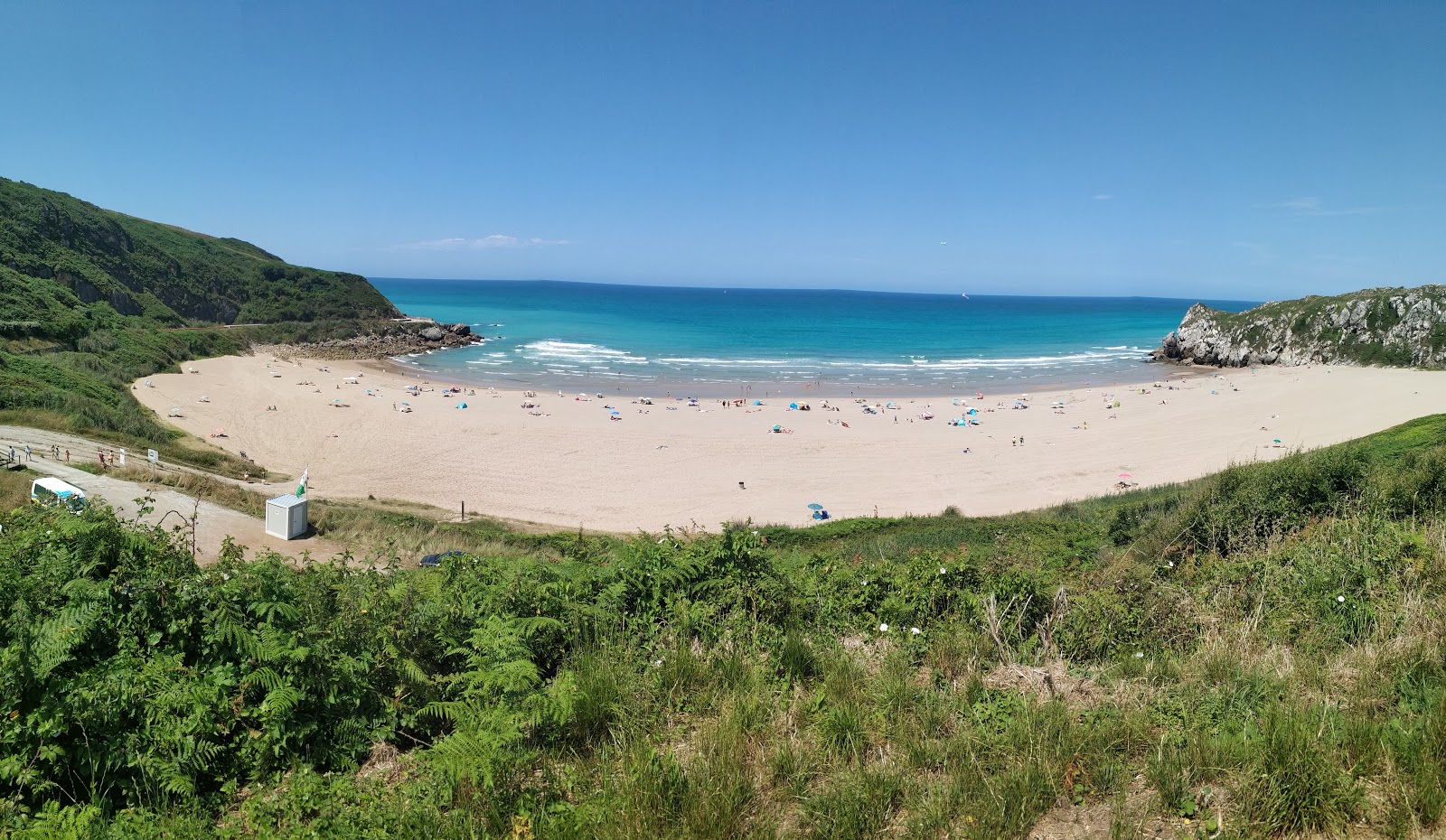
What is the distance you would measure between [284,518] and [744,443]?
2094 centimetres

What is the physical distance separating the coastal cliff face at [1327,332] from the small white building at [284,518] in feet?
235

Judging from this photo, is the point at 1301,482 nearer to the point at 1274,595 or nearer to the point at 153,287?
the point at 1274,595

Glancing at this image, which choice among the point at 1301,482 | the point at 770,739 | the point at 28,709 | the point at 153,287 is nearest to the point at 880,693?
the point at 770,739

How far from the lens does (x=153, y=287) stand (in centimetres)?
7369

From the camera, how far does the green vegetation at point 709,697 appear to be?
9.34 ft

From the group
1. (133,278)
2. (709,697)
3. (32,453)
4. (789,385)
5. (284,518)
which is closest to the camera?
(709,697)

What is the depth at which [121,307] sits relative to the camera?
207 feet

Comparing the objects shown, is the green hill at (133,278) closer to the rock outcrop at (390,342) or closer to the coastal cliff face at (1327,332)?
the rock outcrop at (390,342)

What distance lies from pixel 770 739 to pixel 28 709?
3.47m

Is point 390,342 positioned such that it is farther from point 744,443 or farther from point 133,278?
point 744,443

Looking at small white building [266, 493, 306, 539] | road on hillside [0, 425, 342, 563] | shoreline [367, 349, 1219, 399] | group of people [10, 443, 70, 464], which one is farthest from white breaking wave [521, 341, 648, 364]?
small white building [266, 493, 306, 539]

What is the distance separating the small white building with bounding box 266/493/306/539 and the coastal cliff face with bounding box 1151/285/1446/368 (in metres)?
71.6

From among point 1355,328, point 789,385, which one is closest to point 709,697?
point 789,385

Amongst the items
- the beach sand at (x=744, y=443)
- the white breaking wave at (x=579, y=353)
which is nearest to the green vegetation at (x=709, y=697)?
the beach sand at (x=744, y=443)
